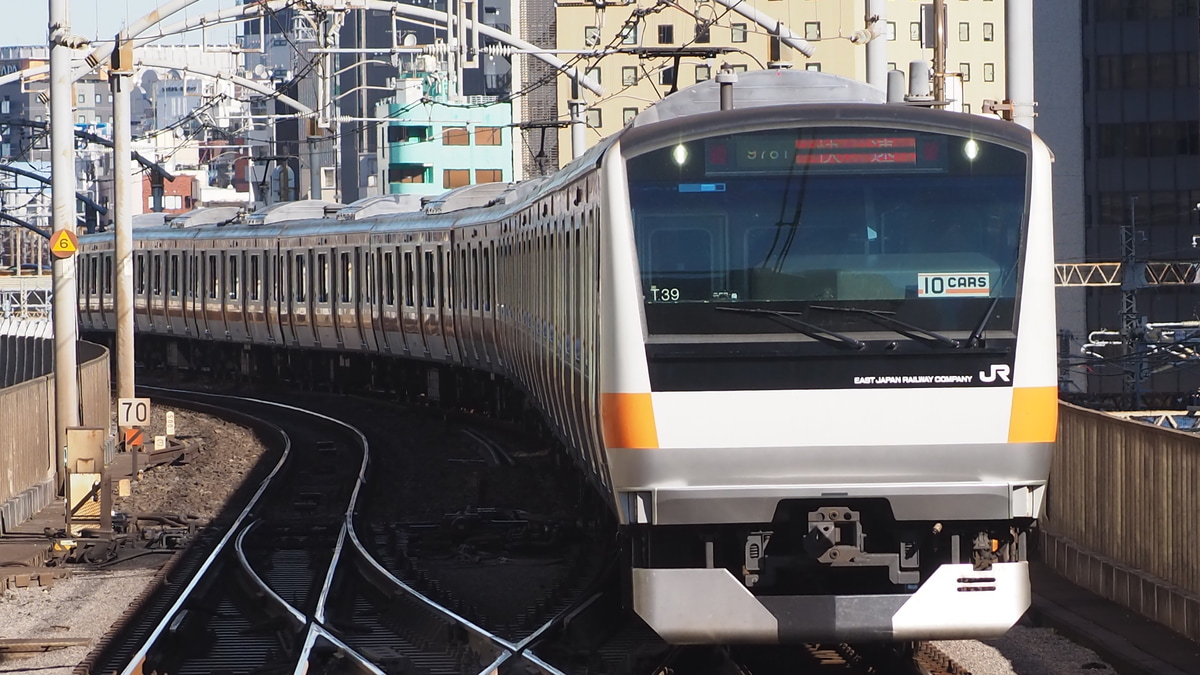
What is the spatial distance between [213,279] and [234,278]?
0.95 m

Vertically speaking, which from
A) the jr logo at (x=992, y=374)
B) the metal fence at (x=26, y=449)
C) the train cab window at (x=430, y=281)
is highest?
the train cab window at (x=430, y=281)

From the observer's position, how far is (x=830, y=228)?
8.37 metres

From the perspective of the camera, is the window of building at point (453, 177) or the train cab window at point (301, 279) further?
the window of building at point (453, 177)

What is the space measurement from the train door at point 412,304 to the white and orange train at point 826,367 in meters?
19.1

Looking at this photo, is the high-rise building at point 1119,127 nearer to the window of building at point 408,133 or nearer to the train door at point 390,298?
the window of building at point 408,133

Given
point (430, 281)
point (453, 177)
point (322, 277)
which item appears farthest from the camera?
point (453, 177)

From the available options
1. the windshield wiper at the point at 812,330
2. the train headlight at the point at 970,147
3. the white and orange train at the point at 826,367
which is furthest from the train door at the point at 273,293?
the train headlight at the point at 970,147

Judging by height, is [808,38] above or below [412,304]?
above

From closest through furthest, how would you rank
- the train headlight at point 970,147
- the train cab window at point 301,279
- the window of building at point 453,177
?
the train headlight at point 970,147 < the train cab window at point 301,279 < the window of building at point 453,177

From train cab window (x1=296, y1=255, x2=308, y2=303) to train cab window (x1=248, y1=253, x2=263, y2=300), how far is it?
1344mm

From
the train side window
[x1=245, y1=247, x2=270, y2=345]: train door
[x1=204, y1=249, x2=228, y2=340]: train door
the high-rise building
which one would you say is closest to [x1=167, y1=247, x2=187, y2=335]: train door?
[x1=204, y1=249, x2=228, y2=340]: train door

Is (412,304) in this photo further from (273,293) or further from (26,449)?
(26,449)

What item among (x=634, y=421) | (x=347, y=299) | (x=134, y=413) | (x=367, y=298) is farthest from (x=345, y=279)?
(x=634, y=421)

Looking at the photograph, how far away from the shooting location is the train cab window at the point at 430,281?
2678 cm
